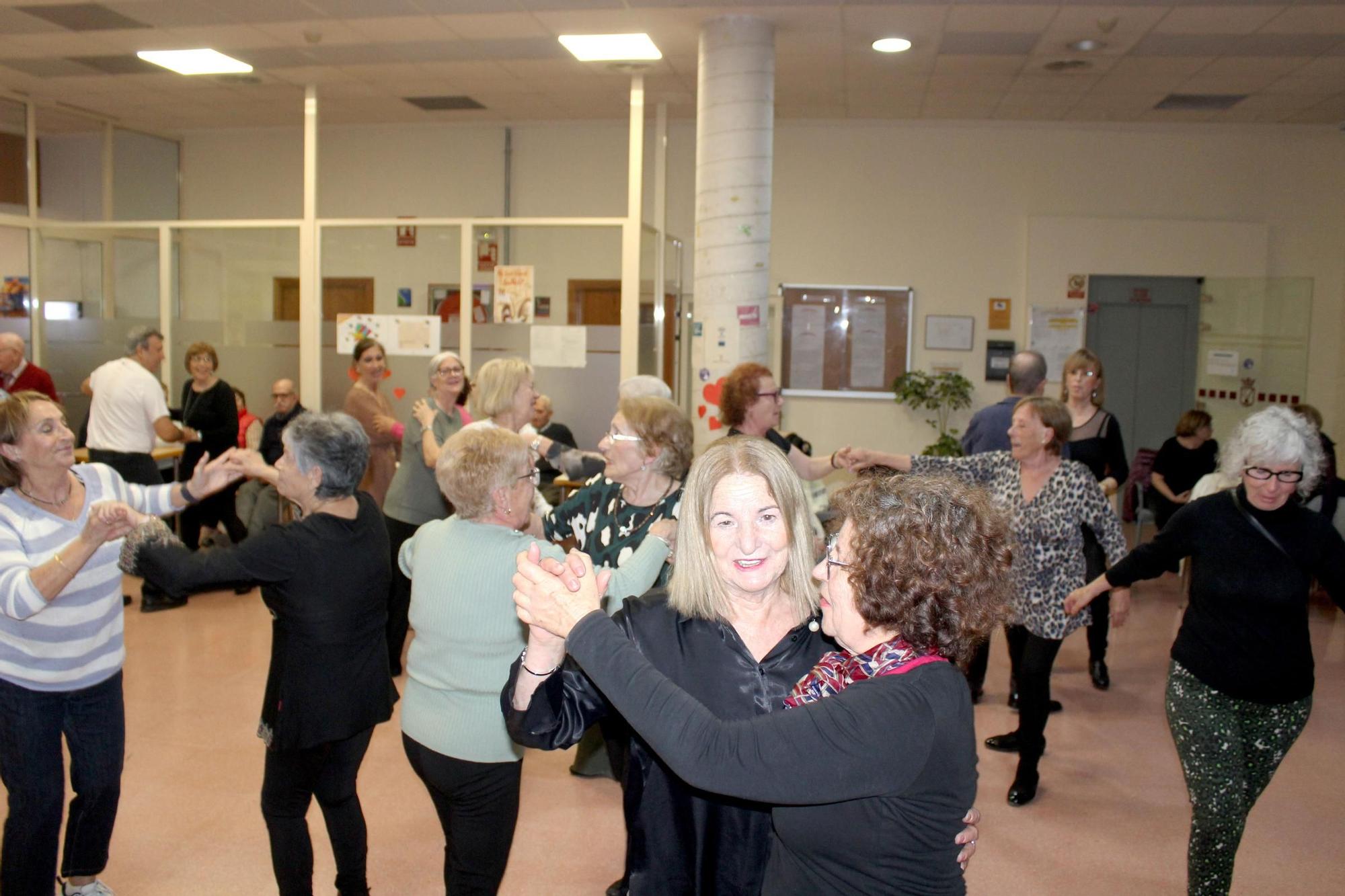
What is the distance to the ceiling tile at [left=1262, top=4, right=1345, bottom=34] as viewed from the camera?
5.54 meters

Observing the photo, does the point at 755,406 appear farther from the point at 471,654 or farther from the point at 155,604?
the point at 155,604

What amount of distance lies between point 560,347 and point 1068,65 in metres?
3.93

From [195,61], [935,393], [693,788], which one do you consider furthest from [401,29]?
[693,788]

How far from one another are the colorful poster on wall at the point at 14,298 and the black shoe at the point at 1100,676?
8361 mm

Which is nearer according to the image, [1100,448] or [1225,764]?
[1225,764]

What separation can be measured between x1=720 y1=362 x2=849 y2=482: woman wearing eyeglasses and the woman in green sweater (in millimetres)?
1391

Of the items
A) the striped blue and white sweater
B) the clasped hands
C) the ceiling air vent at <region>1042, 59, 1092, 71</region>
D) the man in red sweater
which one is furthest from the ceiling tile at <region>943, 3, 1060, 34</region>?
the man in red sweater

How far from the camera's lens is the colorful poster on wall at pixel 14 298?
8.22 m

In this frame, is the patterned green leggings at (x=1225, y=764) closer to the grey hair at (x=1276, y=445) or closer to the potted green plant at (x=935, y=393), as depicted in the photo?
the grey hair at (x=1276, y=445)

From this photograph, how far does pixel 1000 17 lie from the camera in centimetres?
578

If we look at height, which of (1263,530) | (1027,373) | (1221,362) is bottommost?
(1263,530)

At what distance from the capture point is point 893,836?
1.33 metres

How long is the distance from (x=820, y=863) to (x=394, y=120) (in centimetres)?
890

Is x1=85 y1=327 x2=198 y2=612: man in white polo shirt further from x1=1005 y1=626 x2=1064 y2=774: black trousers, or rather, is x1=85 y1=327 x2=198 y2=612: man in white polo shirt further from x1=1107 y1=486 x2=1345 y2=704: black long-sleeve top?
x1=1107 y1=486 x2=1345 y2=704: black long-sleeve top
